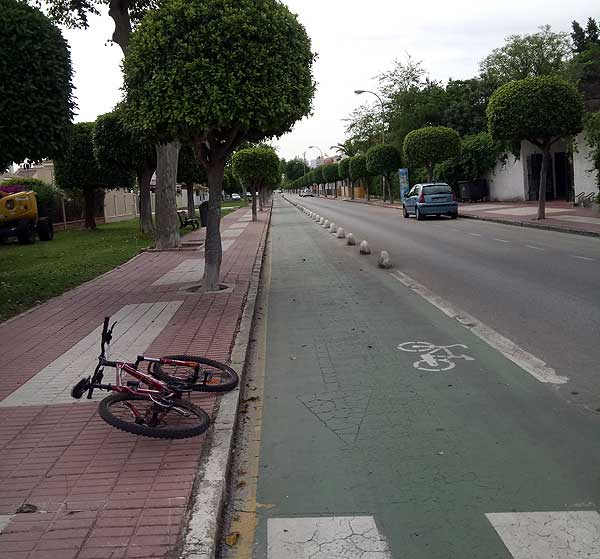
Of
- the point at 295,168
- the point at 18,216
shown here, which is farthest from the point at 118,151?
the point at 295,168

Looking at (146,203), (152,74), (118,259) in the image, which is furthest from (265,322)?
(146,203)

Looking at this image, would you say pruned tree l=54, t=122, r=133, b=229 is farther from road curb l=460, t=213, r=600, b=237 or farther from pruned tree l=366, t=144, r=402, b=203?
pruned tree l=366, t=144, r=402, b=203

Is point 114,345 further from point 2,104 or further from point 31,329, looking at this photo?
point 2,104

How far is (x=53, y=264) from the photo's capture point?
58.5ft

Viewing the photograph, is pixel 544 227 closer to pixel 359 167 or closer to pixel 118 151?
pixel 118 151

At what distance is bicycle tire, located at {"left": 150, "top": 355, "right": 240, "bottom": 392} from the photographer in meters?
5.65

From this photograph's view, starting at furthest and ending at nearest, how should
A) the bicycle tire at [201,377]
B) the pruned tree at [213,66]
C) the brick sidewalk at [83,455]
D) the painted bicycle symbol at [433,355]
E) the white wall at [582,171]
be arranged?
the white wall at [582,171], the pruned tree at [213,66], the painted bicycle symbol at [433,355], the bicycle tire at [201,377], the brick sidewalk at [83,455]

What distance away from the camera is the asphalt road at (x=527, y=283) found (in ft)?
23.3

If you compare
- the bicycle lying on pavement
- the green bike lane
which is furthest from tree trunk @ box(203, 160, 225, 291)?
the bicycle lying on pavement

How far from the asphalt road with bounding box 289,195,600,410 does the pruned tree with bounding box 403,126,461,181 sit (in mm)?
17044

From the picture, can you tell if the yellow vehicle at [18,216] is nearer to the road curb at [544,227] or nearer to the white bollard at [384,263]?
the white bollard at [384,263]

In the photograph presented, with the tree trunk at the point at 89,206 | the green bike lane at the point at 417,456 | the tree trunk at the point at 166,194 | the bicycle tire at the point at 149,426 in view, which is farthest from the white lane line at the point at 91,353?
the tree trunk at the point at 89,206

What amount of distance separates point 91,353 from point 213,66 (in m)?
A: 4.52

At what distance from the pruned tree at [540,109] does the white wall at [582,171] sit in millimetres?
5780
